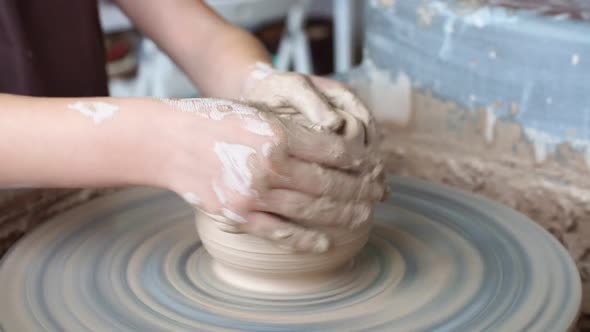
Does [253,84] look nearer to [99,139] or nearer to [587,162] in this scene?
[99,139]

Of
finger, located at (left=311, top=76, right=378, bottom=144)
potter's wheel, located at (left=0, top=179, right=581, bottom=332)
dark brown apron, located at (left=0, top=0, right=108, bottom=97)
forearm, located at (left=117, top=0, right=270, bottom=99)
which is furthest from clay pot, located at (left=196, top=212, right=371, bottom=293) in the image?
dark brown apron, located at (left=0, top=0, right=108, bottom=97)

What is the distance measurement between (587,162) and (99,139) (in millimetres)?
985

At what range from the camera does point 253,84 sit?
127 centimetres

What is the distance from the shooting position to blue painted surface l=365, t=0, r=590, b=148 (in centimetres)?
144

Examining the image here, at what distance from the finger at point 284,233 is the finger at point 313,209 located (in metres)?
0.01

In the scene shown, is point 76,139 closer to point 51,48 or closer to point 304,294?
point 304,294

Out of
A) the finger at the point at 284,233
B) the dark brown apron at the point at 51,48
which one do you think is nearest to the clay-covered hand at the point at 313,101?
the finger at the point at 284,233

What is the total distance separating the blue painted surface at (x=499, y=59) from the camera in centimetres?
144

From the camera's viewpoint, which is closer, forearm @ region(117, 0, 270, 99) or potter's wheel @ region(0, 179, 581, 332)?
potter's wheel @ region(0, 179, 581, 332)

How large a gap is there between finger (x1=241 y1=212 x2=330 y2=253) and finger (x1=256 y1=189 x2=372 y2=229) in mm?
11

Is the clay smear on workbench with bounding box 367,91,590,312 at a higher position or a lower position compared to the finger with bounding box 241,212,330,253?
lower

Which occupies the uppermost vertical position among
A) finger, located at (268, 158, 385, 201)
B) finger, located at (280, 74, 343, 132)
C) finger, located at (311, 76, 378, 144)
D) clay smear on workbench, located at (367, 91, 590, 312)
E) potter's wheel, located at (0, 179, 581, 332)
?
finger, located at (280, 74, 343, 132)

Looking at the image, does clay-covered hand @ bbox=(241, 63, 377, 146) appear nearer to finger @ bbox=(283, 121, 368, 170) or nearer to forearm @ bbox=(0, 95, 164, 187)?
finger @ bbox=(283, 121, 368, 170)

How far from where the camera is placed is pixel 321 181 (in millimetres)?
972
